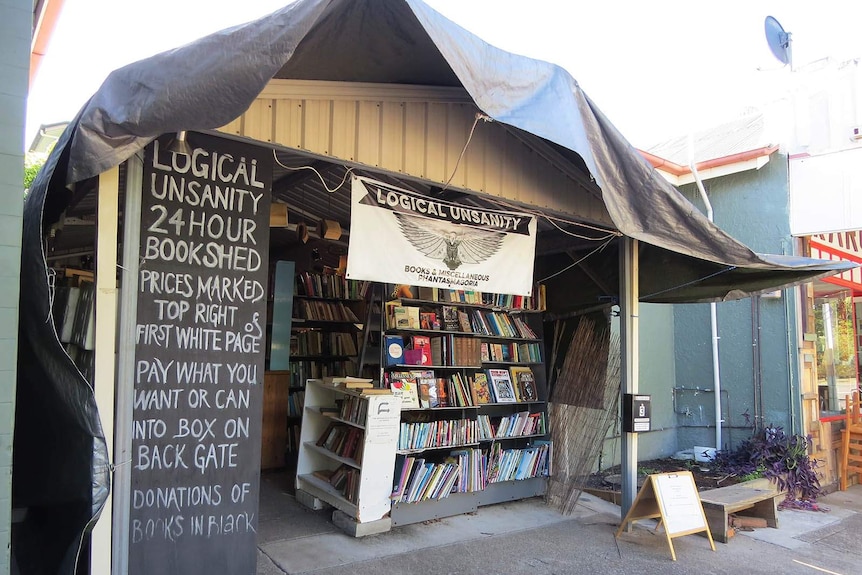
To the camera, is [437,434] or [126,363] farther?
[437,434]

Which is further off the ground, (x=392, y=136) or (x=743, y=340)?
(x=392, y=136)

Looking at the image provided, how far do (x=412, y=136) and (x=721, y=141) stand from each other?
23.8ft

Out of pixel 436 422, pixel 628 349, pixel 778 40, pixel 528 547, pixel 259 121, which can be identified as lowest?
pixel 528 547

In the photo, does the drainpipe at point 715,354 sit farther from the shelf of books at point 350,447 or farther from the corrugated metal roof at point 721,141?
the shelf of books at point 350,447

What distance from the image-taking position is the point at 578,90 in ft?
13.3

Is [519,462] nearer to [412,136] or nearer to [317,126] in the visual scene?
[412,136]

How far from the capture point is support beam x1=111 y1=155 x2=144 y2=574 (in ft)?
9.66

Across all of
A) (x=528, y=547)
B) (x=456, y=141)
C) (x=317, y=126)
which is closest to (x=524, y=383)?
(x=528, y=547)

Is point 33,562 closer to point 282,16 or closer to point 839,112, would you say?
point 282,16

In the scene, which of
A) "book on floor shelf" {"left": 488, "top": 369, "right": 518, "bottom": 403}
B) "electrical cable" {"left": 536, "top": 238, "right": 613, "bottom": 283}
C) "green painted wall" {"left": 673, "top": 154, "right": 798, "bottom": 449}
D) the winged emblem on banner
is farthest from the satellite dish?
"book on floor shelf" {"left": 488, "top": 369, "right": 518, "bottom": 403}

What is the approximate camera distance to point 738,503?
534cm

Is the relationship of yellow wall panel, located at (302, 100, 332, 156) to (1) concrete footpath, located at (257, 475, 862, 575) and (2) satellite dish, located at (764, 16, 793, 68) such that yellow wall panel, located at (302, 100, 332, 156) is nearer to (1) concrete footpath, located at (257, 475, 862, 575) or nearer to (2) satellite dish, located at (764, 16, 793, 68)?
(1) concrete footpath, located at (257, 475, 862, 575)

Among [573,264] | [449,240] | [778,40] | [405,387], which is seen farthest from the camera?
[778,40]

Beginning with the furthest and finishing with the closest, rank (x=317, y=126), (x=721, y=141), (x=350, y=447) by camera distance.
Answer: (x=721, y=141), (x=350, y=447), (x=317, y=126)
